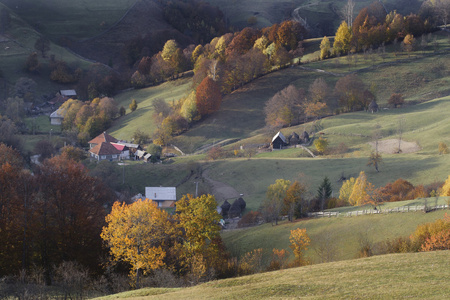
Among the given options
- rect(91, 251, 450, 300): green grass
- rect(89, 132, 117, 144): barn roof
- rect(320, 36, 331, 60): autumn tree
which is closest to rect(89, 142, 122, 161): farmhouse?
rect(89, 132, 117, 144): barn roof

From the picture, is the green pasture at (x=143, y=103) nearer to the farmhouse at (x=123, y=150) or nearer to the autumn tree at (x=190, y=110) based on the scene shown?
the farmhouse at (x=123, y=150)

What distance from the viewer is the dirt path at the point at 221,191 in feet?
187

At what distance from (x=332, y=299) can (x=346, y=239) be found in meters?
16.4

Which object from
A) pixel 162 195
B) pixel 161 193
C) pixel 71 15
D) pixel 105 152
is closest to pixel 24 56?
pixel 71 15

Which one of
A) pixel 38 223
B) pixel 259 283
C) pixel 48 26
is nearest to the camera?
pixel 259 283

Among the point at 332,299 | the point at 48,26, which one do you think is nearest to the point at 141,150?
the point at 332,299

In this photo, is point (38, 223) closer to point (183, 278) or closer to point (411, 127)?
point (183, 278)

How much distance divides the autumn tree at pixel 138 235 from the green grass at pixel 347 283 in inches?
218

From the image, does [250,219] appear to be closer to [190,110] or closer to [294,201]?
[294,201]

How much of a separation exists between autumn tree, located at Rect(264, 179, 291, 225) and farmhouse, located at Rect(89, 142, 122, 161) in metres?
Answer: 39.4

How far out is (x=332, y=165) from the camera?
57.7 meters

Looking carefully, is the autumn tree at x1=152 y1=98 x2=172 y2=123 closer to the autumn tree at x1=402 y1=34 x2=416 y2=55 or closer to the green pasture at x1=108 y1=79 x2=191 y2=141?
the green pasture at x1=108 y1=79 x2=191 y2=141

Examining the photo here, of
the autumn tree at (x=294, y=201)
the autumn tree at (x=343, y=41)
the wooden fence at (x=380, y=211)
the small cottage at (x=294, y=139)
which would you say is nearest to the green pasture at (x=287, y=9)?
the autumn tree at (x=343, y=41)

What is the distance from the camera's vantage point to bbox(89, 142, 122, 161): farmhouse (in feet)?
257
